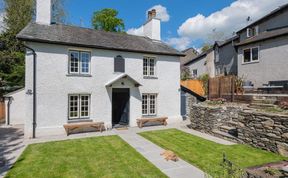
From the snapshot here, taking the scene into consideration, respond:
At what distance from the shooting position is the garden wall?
8492mm

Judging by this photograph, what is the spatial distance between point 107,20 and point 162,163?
104 feet

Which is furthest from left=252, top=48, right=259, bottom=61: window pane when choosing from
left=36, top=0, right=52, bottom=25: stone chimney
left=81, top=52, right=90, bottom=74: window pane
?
left=36, top=0, right=52, bottom=25: stone chimney

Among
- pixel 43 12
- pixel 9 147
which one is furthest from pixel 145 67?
pixel 9 147

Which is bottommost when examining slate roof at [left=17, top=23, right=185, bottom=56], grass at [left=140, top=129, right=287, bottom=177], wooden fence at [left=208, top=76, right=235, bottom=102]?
grass at [left=140, top=129, right=287, bottom=177]

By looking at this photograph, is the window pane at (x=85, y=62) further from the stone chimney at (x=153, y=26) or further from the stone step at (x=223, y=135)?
the stone step at (x=223, y=135)

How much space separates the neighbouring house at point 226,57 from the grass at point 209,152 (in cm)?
1900

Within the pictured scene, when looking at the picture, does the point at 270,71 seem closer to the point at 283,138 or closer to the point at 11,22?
the point at 283,138

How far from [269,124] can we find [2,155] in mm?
12505

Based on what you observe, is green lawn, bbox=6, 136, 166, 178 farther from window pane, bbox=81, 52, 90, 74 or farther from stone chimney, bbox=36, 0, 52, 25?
stone chimney, bbox=36, 0, 52, 25

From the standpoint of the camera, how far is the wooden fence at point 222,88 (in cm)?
1422

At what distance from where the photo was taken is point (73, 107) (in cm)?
1324

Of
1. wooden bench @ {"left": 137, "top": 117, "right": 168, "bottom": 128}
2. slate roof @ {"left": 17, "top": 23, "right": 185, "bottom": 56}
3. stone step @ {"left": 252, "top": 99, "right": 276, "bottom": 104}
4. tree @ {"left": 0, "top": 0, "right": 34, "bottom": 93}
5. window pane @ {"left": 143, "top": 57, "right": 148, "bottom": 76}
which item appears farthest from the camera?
tree @ {"left": 0, "top": 0, "right": 34, "bottom": 93}

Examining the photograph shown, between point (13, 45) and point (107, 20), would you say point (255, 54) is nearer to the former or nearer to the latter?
point (107, 20)

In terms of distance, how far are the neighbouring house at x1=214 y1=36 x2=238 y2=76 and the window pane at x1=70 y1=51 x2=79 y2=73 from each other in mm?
21424
